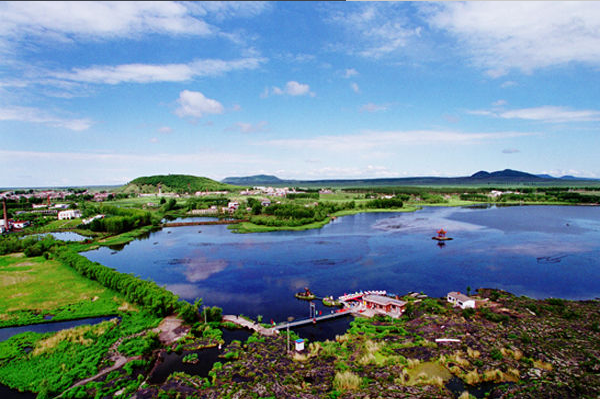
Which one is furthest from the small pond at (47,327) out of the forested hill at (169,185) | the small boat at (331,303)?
the forested hill at (169,185)

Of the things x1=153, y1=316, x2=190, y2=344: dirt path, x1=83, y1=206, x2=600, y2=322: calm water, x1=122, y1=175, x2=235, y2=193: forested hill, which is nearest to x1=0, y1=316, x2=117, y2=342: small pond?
x1=153, y1=316, x2=190, y2=344: dirt path

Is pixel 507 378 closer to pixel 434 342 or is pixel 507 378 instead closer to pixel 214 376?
pixel 434 342

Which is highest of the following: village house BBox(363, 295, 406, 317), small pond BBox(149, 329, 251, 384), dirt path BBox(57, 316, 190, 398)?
village house BBox(363, 295, 406, 317)

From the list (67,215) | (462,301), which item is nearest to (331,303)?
(462,301)

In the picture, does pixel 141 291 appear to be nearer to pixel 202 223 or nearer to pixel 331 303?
pixel 331 303

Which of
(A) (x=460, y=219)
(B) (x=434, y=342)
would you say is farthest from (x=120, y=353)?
(A) (x=460, y=219)

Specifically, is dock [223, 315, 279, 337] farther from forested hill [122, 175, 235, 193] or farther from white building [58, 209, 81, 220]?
forested hill [122, 175, 235, 193]
